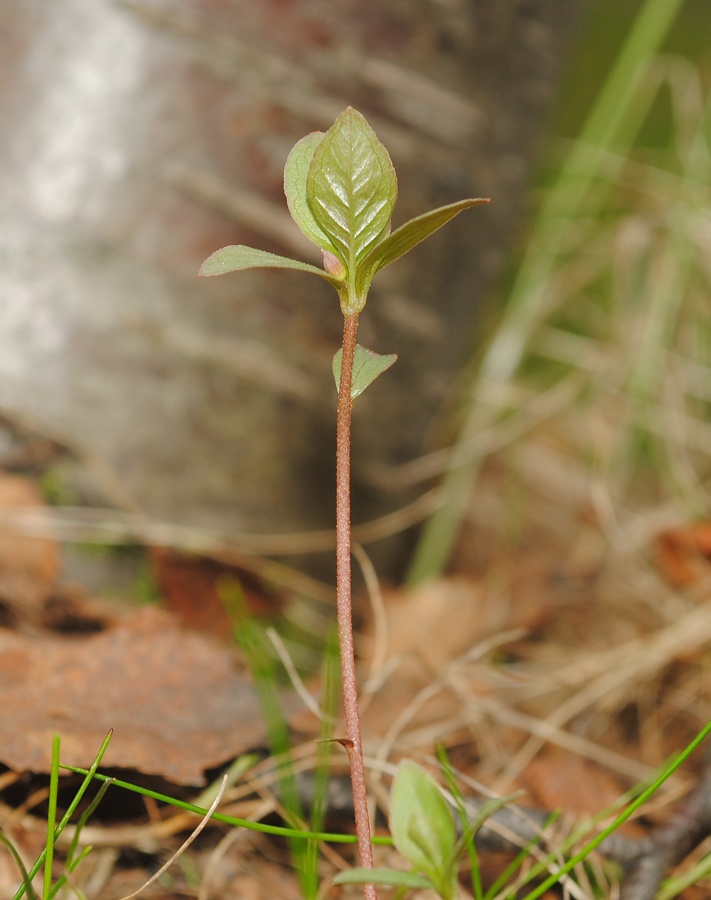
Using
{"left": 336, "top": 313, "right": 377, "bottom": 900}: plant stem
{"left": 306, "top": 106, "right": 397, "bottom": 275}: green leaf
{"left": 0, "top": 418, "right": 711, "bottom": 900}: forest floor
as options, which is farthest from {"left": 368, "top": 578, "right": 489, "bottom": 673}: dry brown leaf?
{"left": 306, "top": 106, "right": 397, "bottom": 275}: green leaf

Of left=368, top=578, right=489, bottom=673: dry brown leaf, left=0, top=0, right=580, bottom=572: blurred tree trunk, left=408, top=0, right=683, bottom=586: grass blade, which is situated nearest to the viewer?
left=0, top=0, right=580, bottom=572: blurred tree trunk

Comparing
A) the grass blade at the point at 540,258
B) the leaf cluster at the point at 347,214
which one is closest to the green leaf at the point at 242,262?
the leaf cluster at the point at 347,214

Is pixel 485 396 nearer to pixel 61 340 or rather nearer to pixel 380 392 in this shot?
pixel 380 392

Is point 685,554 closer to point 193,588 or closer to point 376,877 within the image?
point 193,588

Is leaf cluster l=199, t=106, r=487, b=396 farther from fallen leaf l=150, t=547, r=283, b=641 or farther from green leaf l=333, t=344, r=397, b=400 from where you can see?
fallen leaf l=150, t=547, r=283, b=641

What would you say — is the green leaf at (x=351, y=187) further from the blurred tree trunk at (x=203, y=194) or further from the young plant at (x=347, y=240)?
the blurred tree trunk at (x=203, y=194)

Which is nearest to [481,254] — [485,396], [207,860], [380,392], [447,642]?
[380,392]
